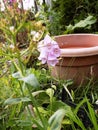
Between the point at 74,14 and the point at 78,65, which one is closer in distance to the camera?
the point at 78,65

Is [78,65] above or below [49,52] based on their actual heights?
below

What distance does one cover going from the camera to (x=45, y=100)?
5.53 ft

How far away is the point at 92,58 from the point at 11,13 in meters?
1.08

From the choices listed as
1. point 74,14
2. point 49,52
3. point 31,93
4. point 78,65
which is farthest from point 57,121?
point 74,14

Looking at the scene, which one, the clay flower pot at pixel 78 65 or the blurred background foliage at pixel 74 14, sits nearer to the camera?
the clay flower pot at pixel 78 65

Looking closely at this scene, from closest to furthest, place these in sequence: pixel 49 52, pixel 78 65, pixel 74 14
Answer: pixel 49 52 < pixel 78 65 < pixel 74 14

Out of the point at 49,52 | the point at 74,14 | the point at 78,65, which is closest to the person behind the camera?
the point at 49,52

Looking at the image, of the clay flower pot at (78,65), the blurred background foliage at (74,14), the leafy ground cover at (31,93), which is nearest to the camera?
the leafy ground cover at (31,93)

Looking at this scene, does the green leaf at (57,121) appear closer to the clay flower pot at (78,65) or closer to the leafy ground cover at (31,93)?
the leafy ground cover at (31,93)

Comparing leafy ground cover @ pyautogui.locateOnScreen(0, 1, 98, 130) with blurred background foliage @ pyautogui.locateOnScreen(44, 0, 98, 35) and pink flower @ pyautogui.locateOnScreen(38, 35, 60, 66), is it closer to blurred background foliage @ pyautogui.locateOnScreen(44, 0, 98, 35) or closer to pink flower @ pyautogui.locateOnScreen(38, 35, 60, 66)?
pink flower @ pyautogui.locateOnScreen(38, 35, 60, 66)

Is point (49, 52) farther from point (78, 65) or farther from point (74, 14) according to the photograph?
point (74, 14)

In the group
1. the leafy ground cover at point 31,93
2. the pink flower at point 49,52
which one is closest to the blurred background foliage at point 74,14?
the leafy ground cover at point 31,93

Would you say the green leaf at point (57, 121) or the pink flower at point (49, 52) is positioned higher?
the pink flower at point (49, 52)

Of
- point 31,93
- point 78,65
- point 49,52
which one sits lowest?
point 78,65
